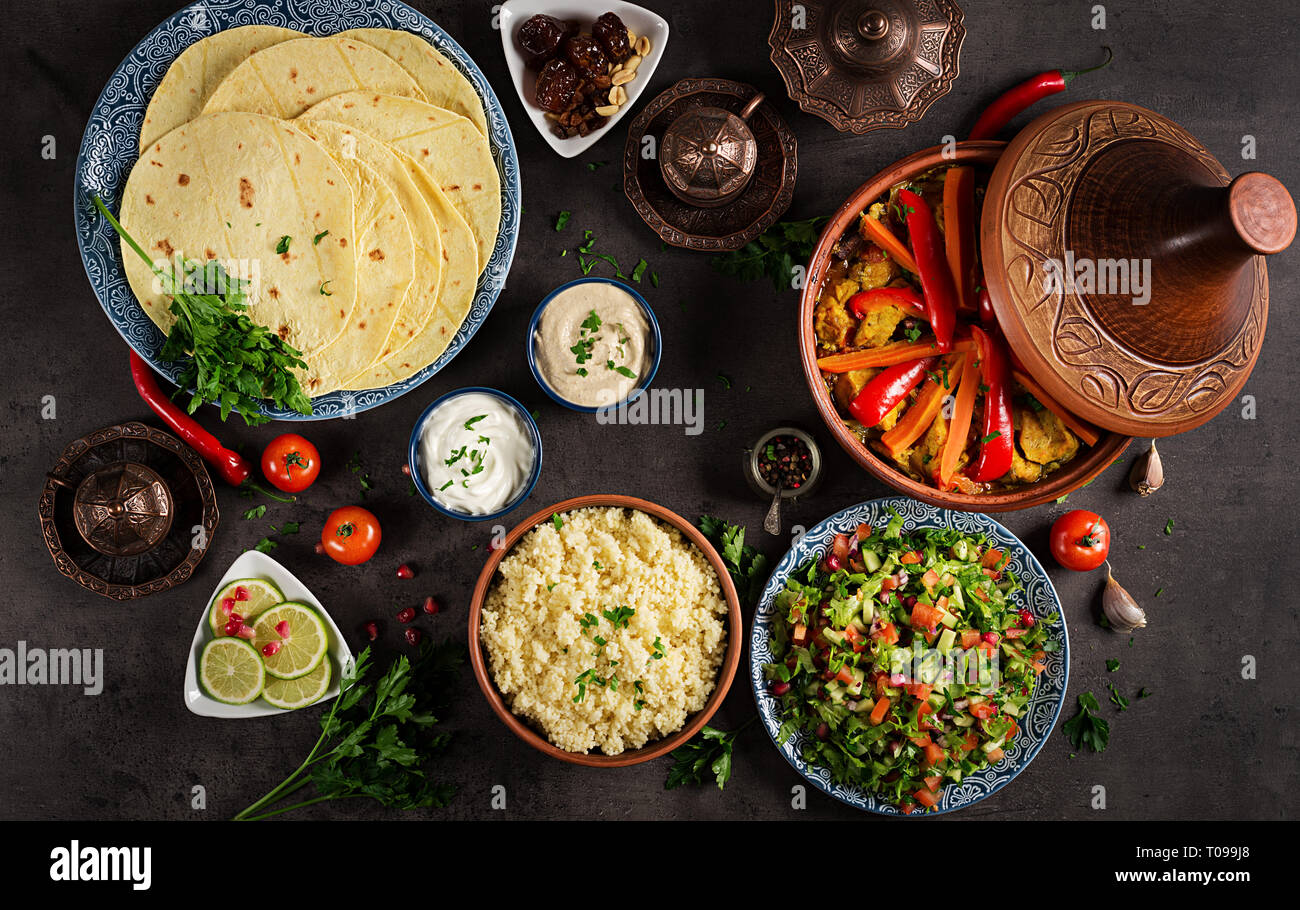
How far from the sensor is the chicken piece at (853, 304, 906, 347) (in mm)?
3094

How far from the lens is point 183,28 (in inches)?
127

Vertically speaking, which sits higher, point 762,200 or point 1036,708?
point 762,200

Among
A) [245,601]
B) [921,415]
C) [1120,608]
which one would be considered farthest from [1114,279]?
[245,601]

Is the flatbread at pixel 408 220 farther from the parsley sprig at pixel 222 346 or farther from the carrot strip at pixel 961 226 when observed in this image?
the carrot strip at pixel 961 226

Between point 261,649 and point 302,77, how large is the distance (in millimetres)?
2438

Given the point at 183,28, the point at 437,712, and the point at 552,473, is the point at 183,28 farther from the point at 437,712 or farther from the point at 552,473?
the point at 437,712

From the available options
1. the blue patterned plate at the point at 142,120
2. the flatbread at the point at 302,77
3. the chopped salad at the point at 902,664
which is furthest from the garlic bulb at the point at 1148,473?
the flatbread at the point at 302,77

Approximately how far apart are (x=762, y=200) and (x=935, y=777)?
8.66ft

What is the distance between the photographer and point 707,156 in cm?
336

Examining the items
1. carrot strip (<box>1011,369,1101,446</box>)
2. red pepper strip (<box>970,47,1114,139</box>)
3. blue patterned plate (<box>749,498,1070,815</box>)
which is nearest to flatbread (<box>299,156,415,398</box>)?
blue patterned plate (<box>749,498,1070,815</box>)

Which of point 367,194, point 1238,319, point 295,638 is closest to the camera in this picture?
point 1238,319

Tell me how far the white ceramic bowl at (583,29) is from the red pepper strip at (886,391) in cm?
164

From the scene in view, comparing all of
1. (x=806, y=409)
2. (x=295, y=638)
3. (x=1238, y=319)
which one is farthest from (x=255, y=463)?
(x=1238, y=319)

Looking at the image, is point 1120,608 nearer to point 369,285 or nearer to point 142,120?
point 369,285
